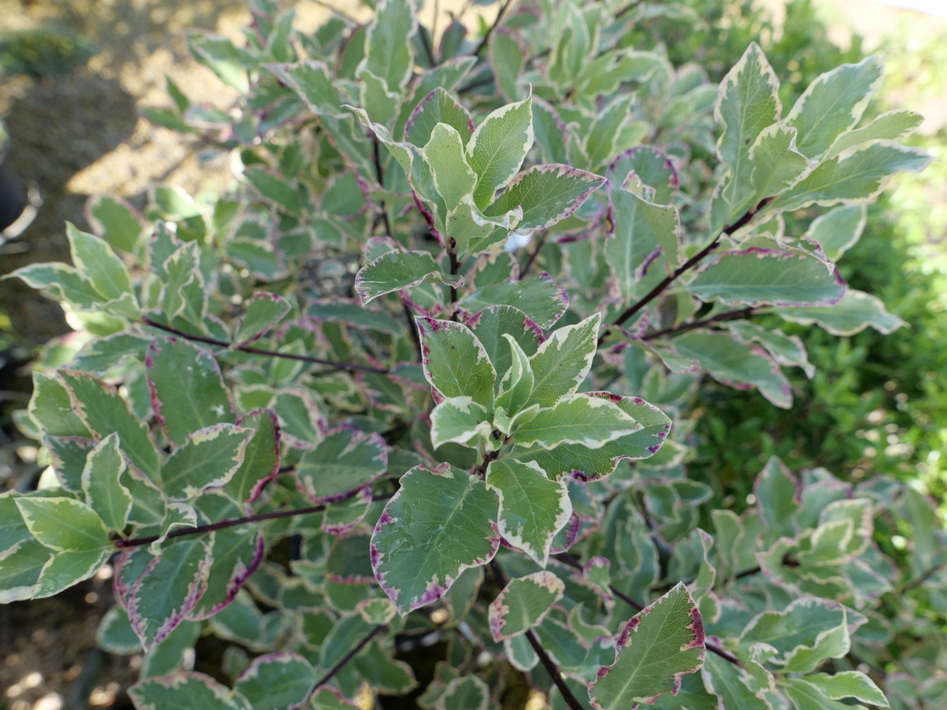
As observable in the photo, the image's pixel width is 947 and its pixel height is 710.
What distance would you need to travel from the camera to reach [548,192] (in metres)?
0.63

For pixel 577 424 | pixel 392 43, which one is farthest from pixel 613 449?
pixel 392 43

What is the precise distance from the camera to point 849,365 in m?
1.66

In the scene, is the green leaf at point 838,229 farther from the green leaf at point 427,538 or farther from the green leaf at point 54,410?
the green leaf at point 54,410

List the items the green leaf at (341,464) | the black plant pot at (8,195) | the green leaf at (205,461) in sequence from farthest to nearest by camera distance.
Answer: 1. the black plant pot at (8,195)
2. the green leaf at (341,464)
3. the green leaf at (205,461)

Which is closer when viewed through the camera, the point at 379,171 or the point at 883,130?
the point at 883,130

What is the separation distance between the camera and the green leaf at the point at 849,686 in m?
0.71

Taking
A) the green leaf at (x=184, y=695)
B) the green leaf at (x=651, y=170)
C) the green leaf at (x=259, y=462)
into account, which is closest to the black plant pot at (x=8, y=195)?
the green leaf at (x=184, y=695)

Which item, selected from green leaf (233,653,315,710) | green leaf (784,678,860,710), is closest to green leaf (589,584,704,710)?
green leaf (784,678,860,710)

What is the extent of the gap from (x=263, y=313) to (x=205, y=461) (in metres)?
0.23

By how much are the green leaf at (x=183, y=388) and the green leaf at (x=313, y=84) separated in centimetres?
37

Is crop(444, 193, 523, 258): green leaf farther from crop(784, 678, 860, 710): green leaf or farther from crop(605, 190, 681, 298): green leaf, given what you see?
crop(784, 678, 860, 710): green leaf

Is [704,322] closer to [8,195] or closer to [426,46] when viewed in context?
[426,46]

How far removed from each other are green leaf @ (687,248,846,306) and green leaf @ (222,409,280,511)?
0.58 meters

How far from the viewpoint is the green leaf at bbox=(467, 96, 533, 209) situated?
579 millimetres
